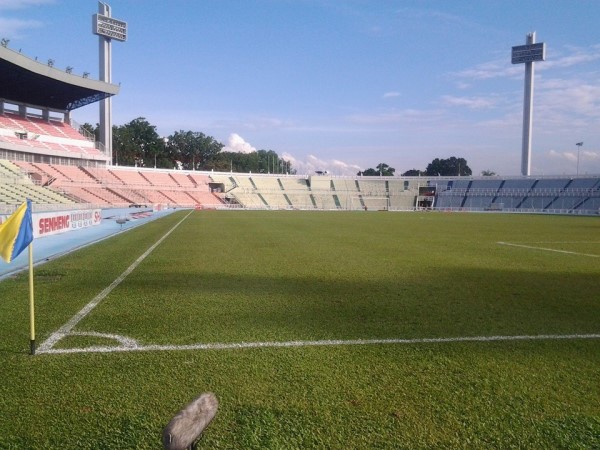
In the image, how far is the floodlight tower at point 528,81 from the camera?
74938 mm

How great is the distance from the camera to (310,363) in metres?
4.35

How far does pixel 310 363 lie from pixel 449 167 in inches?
5644

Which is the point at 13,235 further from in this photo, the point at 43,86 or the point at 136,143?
the point at 136,143

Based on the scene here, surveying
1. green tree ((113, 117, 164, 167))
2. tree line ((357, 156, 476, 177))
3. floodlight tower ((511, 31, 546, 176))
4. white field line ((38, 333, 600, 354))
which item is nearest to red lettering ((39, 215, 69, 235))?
white field line ((38, 333, 600, 354))

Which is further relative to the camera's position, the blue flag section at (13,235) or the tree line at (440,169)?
the tree line at (440,169)

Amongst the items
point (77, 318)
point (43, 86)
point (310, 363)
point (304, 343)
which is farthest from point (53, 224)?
point (43, 86)

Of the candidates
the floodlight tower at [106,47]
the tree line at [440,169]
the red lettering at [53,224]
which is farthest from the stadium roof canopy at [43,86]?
the tree line at [440,169]

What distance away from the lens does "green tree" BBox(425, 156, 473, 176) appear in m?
139

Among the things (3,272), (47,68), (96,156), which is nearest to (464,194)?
(96,156)

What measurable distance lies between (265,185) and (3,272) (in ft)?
246

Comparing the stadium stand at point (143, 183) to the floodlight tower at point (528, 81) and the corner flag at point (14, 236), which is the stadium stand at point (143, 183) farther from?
the corner flag at point (14, 236)

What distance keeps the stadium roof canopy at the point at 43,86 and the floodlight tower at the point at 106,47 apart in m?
5.59

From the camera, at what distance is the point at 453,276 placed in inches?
380

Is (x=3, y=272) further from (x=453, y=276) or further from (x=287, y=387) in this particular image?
(x=453, y=276)
